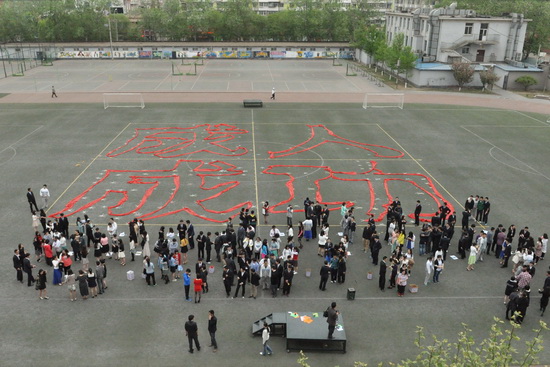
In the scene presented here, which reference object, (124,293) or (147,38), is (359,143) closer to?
(124,293)

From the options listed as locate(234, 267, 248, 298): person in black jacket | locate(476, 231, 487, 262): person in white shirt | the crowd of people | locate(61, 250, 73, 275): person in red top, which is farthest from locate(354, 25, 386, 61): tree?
locate(61, 250, 73, 275): person in red top

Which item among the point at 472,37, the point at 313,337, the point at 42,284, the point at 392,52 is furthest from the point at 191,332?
the point at 472,37

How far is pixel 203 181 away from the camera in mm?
35344

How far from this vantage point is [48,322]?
1972 centimetres

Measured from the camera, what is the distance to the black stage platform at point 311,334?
59.7ft

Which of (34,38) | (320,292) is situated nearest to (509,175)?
A: (320,292)

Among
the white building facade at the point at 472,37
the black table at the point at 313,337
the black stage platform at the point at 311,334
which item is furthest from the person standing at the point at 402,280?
the white building facade at the point at 472,37

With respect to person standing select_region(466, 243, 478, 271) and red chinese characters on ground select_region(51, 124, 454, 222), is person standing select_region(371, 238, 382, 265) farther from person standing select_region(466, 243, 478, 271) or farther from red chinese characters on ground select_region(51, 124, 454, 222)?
red chinese characters on ground select_region(51, 124, 454, 222)

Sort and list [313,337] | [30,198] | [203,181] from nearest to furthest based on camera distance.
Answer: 1. [313,337]
2. [30,198]
3. [203,181]

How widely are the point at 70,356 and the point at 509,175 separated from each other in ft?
109

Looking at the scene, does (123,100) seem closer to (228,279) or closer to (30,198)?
(30,198)

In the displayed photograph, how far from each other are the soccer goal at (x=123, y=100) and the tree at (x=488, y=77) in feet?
163

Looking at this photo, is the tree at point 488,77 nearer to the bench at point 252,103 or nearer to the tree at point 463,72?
the tree at point 463,72

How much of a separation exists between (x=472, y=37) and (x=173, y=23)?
261 feet
